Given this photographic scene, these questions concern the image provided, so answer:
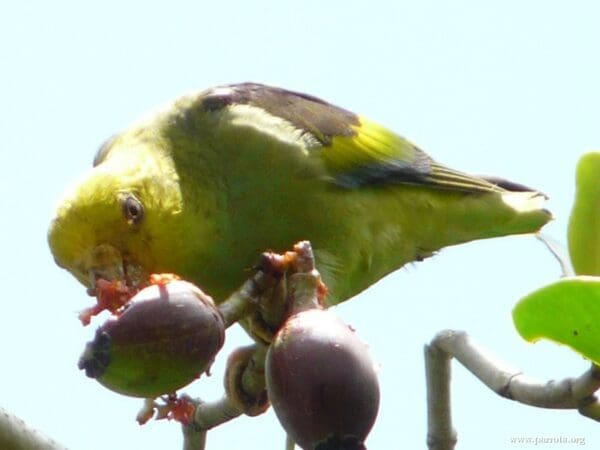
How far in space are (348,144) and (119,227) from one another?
1683mm

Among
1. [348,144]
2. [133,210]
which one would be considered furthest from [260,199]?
[133,210]

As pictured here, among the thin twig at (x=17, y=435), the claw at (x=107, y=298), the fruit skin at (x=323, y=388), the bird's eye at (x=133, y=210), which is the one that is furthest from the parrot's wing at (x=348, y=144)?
the thin twig at (x=17, y=435)

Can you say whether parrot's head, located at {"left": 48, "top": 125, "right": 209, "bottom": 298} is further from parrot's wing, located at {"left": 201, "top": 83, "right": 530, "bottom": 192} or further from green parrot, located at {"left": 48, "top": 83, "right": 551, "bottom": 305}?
parrot's wing, located at {"left": 201, "top": 83, "right": 530, "bottom": 192}

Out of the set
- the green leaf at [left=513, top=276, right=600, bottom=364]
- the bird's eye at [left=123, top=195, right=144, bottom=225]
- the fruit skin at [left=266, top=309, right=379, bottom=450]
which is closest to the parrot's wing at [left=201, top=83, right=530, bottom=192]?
the bird's eye at [left=123, top=195, right=144, bottom=225]

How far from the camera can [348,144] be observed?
4.84 metres

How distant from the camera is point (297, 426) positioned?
212cm

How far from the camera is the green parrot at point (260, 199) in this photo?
3.48m

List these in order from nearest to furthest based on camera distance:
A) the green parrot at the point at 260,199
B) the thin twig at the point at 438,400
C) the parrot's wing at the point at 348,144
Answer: the thin twig at the point at 438,400 < the green parrot at the point at 260,199 < the parrot's wing at the point at 348,144

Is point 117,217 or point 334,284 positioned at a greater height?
point 117,217

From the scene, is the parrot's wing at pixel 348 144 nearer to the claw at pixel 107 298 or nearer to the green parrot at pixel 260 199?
the green parrot at pixel 260 199

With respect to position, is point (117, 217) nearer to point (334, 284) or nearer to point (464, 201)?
point (334, 284)

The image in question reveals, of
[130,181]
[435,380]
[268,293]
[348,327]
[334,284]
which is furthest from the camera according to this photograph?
[334,284]

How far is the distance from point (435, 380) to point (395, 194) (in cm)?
189

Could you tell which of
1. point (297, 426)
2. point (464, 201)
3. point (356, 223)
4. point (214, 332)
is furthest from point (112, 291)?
point (464, 201)
